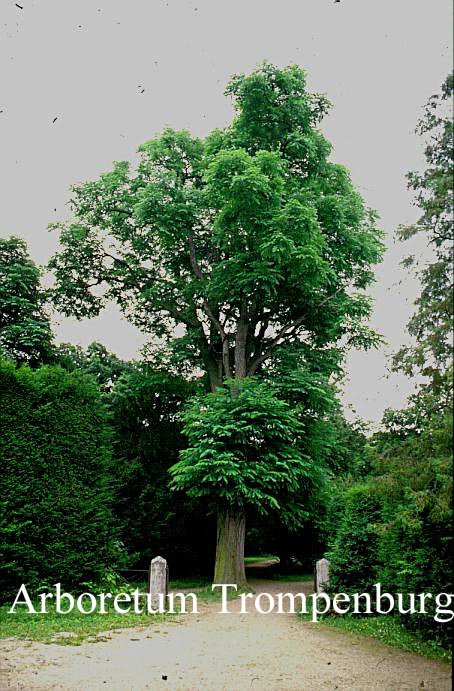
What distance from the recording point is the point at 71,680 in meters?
6.65

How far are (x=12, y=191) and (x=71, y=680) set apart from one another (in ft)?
36.9

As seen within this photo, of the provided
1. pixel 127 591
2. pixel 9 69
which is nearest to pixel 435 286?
pixel 9 69

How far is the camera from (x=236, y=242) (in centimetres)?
1498

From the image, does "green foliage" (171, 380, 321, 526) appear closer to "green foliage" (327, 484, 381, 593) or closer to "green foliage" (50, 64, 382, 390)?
"green foliage" (50, 64, 382, 390)

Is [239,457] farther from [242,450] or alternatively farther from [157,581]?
[157,581]

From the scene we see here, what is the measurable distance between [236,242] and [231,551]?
7697 mm

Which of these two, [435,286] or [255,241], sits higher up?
[255,241]

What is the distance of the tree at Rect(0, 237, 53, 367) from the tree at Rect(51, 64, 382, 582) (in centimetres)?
91

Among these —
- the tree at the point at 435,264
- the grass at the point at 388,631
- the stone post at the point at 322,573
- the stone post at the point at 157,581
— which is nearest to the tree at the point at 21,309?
the stone post at the point at 157,581

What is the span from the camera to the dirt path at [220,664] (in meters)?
6.71

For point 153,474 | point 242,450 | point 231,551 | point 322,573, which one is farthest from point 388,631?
point 153,474

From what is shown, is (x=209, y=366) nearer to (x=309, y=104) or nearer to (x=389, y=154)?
(x=309, y=104)

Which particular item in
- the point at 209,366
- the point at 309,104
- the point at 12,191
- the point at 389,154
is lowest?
the point at 209,366

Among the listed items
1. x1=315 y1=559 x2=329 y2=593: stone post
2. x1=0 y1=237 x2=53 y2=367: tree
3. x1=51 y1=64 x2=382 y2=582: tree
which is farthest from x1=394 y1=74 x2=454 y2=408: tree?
x1=0 y1=237 x2=53 y2=367: tree
